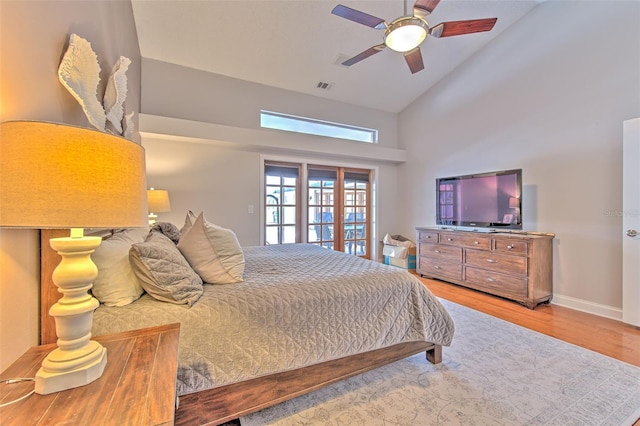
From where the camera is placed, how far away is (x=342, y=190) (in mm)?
4918

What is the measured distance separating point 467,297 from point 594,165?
1973 millimetres

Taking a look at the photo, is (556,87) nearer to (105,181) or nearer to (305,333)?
(305,333)

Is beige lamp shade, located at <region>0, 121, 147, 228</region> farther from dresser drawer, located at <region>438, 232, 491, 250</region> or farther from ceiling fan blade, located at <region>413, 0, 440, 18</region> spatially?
dresser drawer, located at <region>438, 232, 491, 250</region>

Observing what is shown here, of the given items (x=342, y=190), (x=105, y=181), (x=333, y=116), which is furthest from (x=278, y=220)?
(x=105, y=181)

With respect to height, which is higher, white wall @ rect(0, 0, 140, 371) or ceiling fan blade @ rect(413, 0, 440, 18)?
ceiling fan blade @ rect(413, 0, 440, 18)

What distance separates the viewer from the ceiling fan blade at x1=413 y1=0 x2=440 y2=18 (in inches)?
76.8

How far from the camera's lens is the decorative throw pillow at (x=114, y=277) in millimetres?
1183

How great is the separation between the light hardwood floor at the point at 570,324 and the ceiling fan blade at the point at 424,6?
9.46 feet

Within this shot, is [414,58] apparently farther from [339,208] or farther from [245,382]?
[245,382]

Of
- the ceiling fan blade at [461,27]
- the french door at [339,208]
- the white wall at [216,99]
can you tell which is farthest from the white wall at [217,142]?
the ceiling fan blade at [461,27]

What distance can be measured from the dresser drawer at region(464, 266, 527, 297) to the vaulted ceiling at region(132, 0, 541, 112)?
307 centimetres

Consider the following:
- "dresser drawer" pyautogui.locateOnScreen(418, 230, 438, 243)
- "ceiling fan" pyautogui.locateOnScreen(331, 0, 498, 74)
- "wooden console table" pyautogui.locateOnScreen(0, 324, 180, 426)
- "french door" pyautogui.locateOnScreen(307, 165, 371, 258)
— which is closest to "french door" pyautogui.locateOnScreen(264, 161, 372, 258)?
"french door" pyautogui.locateOnScreen(307, 165, 371, 258)

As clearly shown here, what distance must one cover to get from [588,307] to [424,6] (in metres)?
3.42

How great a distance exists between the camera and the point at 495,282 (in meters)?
3.29
